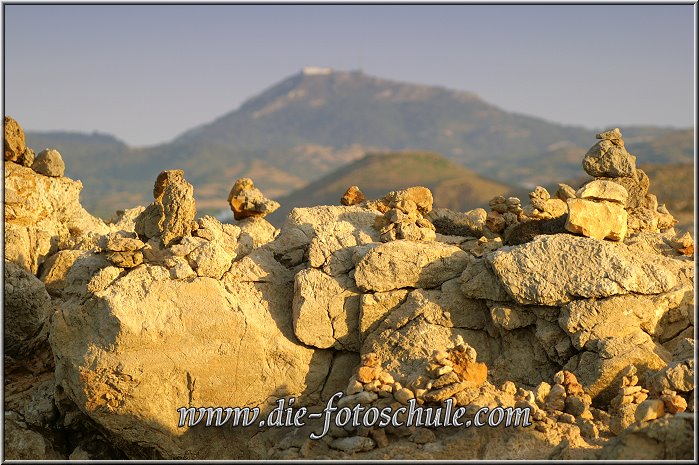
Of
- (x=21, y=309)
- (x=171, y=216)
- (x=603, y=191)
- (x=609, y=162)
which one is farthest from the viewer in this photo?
(x=609, y=162)

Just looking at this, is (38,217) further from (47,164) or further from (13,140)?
(13,140)

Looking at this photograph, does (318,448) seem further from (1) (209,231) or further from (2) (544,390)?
(1) (209,231)

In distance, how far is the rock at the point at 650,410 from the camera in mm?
9258

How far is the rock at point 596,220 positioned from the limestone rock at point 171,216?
5.87m

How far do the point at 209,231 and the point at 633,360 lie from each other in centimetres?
655

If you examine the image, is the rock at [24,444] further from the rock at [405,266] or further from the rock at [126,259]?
the rock at [405,266]

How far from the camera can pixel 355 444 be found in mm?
9477

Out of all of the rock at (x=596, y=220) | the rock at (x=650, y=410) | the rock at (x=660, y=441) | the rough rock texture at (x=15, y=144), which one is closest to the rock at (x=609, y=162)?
the rock at (x=596, y=220)

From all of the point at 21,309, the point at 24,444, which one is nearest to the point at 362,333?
the point at 24,444

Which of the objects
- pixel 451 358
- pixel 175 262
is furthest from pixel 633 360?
pixel 175 262

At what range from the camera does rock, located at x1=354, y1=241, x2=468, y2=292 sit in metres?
11.7

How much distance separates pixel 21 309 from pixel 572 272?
8.86 meters

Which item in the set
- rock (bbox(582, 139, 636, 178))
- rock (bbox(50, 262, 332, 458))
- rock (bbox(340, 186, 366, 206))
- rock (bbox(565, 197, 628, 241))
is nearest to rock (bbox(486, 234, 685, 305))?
rock (bbox(565, 197, 628, 241))

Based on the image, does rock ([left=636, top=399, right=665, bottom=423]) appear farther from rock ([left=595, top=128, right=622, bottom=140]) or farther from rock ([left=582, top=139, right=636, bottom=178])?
rock ([left=595, top=128, right=622, bottom=140])
